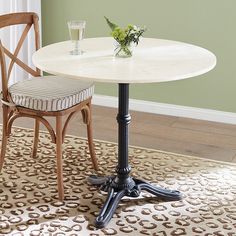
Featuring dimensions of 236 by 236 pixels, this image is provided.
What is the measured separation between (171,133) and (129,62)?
1275 mm

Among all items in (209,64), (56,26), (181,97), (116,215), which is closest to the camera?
(209,64)

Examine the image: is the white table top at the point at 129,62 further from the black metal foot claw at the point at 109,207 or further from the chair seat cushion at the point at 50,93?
the black metal foot claw at the point at 109,207

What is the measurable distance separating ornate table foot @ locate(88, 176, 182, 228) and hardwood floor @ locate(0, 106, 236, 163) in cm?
62

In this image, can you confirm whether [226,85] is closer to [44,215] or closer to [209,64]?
[209,64]

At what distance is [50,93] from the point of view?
2.72m

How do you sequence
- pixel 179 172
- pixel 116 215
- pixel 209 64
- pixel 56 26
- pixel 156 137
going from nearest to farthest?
pixel 209 64 < pixel 116 215 < pixel 179 172 < pixel 156 137 < pixel 56 26

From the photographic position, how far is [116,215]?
2586mm

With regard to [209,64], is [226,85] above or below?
below

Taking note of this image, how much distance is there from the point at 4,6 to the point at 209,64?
2086 mm

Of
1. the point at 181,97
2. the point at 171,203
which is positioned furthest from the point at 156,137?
the point at 171,203

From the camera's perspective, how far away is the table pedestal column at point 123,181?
8.57 feet

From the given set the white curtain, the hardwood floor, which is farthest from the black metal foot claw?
the white curtain

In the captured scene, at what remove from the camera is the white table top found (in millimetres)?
2240

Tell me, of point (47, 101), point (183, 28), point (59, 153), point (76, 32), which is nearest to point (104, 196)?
point (59, 153)
